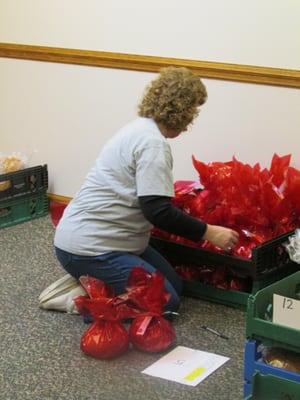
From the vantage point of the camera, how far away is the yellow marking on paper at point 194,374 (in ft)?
6.99

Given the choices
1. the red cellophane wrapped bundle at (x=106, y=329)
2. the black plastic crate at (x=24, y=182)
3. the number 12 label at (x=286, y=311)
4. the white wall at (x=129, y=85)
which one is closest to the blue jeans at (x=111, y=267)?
the red cellophane wrapped bundle at (x=106, y=329)

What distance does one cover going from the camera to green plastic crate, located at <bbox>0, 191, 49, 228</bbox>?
3541mm

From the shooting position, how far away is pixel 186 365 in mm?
2215

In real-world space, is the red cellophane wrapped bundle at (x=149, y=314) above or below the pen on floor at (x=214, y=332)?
above

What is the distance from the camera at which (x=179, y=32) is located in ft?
10.5

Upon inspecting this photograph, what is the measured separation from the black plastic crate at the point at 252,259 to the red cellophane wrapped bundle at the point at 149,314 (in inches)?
12.2

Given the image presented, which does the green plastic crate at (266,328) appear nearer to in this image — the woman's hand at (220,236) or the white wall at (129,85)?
the woman's hand at (220,236)

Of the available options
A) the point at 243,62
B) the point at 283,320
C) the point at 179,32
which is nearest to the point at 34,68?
the point at 179,32

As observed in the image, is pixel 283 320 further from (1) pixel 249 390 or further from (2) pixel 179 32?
(2) pixel 179 32

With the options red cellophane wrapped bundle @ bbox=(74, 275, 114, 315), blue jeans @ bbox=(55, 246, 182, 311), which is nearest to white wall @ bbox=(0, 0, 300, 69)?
blue jeans @ bbox=(55, 246, 182, 311)

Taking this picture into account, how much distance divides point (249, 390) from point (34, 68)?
242 centimetres

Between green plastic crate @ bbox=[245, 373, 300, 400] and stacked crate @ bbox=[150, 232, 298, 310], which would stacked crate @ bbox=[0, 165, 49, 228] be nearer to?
stacked crate @ bbox=[150, 232, 298, 310]

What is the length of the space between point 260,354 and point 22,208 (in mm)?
2015

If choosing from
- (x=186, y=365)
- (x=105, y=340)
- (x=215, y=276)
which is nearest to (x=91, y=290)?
(x=105, y=340)
